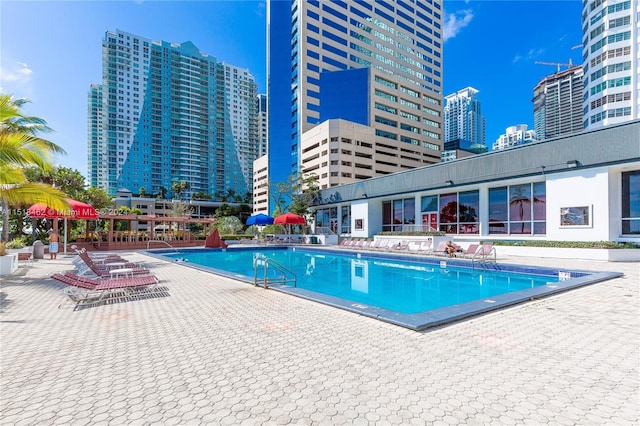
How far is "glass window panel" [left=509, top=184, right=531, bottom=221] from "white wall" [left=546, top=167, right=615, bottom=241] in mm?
1661

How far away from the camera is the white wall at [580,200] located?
1342cm

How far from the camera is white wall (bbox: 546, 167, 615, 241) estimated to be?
13422mm

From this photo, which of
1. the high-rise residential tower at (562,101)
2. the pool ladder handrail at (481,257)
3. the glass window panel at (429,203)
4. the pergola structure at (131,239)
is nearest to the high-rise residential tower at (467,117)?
the high-rise residential tower at (562,101)

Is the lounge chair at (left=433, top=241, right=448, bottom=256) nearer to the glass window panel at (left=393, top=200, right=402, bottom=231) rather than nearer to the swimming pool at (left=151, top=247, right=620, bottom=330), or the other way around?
the swimming pool at (left=151, top=247, right=620, bottom=330)

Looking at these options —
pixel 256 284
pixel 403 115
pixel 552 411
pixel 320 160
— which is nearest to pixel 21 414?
pixel 552 411

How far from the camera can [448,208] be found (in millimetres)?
21109

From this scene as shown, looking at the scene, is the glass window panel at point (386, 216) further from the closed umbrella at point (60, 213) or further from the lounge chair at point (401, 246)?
the closed umbrella at point (60, 213)

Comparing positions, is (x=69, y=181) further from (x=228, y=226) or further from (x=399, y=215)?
(x=399, y=215)

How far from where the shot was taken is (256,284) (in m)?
7.90

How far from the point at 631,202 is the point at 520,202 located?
14.8 feet

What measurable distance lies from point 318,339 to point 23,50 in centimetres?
1590

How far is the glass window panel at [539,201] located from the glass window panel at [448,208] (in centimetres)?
465

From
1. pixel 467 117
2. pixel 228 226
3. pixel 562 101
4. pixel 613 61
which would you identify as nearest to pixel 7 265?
pixel 228 226

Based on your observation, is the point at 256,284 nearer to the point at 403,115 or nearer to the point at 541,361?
the point at 541,361
